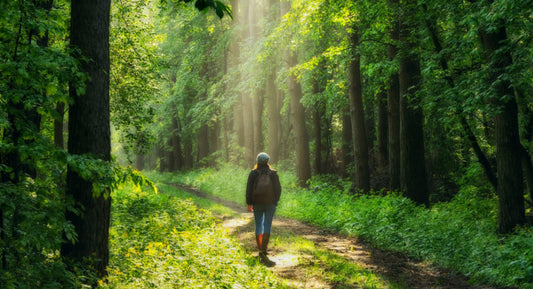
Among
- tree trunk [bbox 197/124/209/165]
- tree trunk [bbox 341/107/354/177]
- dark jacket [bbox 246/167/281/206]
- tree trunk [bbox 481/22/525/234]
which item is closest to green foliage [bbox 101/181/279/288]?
dark jacket [bbox 246/167/281/206]

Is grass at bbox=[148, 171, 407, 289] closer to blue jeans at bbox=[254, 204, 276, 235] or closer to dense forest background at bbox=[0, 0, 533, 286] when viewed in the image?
blue jeans at bbox=[254, 204, 276, 235]

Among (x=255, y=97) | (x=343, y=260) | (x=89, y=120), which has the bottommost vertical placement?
(x=343, y=260)

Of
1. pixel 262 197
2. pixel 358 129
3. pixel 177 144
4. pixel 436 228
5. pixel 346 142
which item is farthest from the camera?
pixel 177 144

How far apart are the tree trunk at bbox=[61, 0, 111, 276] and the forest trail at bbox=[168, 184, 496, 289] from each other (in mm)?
3166

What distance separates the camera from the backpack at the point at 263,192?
8359 millimetres

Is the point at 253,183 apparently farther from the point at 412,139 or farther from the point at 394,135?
the point at 394,135

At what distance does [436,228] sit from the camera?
372 inches

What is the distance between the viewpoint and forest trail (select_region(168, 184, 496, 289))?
22.2 ft

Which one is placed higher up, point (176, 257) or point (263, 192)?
point (263, 192)

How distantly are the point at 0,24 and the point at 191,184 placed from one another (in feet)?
79.3

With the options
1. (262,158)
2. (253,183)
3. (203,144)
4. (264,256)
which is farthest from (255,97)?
(264,256)

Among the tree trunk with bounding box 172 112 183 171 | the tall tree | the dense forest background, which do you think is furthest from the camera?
the tree trunk with bounding box 172 112 183 171

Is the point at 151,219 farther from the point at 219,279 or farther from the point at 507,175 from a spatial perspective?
the point at 507,175

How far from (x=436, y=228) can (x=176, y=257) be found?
6.07 metres
